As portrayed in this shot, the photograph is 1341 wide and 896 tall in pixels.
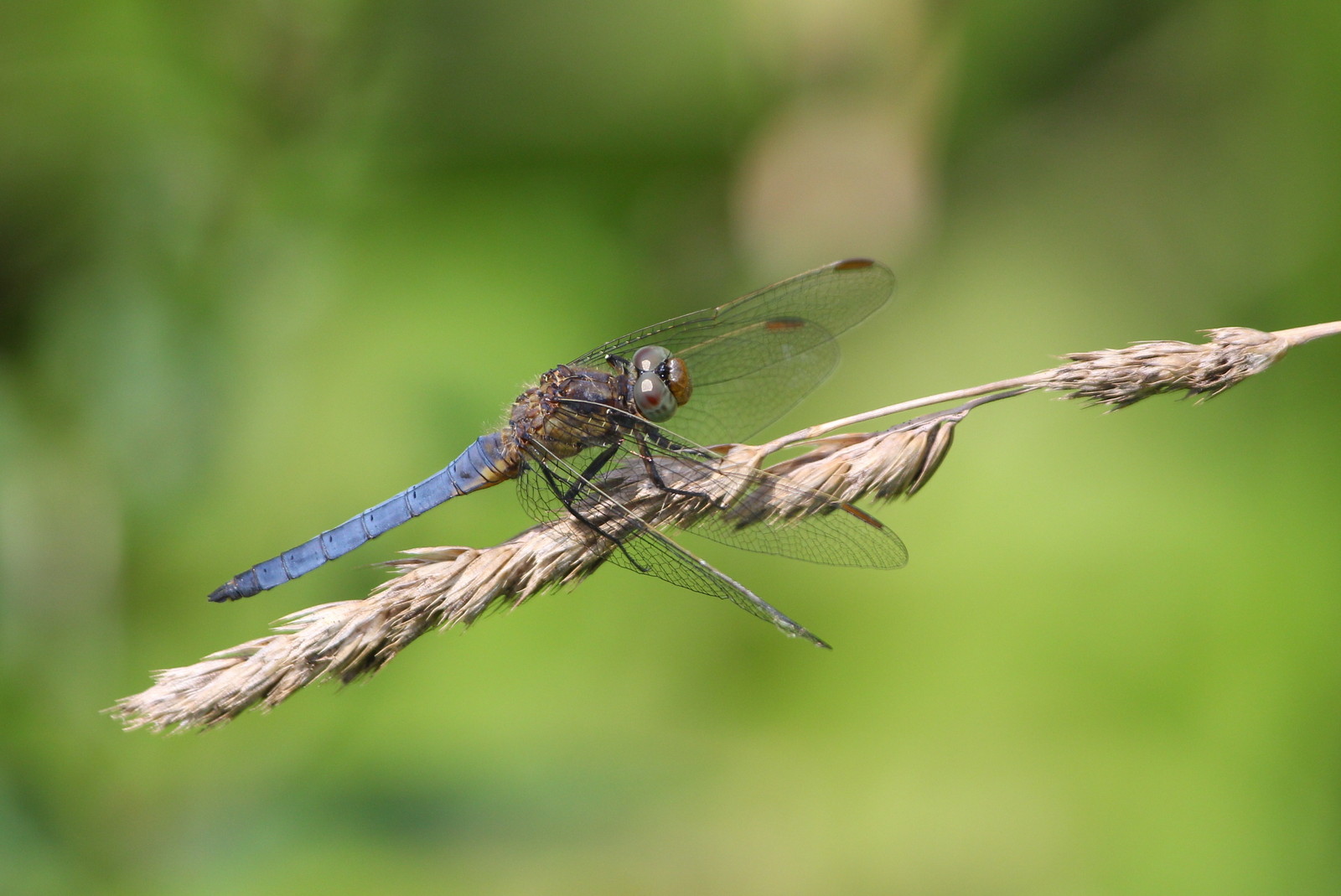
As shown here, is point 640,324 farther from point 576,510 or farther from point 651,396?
point 576,510

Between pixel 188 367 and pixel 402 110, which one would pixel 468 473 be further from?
pixel 402 110

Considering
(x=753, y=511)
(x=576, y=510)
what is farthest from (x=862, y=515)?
(x=576, y=510)

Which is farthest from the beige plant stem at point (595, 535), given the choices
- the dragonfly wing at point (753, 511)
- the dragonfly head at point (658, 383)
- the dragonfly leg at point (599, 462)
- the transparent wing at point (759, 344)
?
the transparent wing at point (759, 344)

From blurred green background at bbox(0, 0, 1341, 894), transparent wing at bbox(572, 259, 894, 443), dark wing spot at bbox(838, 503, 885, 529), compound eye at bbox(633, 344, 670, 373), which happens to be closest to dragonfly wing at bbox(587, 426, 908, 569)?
dark wing spot at bbox(838, 503, 885, 529)

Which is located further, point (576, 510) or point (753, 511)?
point (576, 510)

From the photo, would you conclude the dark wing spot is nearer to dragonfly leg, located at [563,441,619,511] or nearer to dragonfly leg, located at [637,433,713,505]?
dragonfly leg, located at [637,433,713,505]

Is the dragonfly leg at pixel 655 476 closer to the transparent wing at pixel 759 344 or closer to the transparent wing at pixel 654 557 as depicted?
the transparent wing at pixel 654 557
